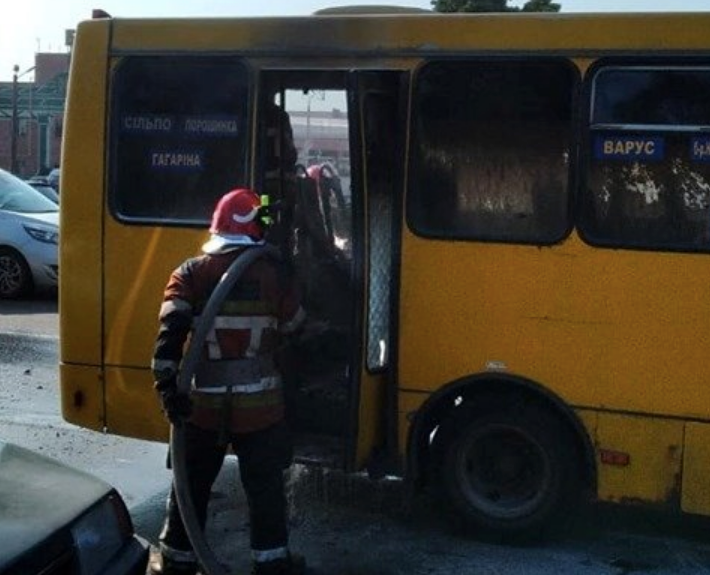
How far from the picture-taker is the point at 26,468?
424cm

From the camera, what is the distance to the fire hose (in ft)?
17.1

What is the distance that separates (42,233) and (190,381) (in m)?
10.3

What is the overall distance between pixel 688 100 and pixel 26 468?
11.5 feet

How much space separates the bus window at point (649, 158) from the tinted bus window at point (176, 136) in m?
1.90

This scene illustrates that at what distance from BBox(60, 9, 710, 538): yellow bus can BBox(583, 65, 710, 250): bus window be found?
0.03 ft

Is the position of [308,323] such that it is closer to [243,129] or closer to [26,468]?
[243,129]

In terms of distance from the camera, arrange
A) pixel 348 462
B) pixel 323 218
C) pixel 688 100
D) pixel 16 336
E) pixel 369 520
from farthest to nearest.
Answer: pixel 16 336 < pixel 323 218 < pixel 369 520 < pixel 348 462 < pixel 688 100

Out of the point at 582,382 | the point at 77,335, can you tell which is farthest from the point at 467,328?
the point at 77,335

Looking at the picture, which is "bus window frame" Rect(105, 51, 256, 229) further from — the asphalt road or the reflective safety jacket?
the asphalt road

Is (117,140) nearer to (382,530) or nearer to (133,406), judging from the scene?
(133,406)

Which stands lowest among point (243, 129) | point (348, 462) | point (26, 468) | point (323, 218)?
point (348, 462)

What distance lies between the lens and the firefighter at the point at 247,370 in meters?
5.33

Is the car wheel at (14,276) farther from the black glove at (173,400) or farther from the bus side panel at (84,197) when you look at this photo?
the black glove at (173,400)

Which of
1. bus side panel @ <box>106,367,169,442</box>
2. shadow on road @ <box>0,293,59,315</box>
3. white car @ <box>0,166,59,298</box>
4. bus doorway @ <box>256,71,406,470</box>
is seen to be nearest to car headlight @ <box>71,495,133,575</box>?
bus doorway @ <box>256,71,406,470</box>
